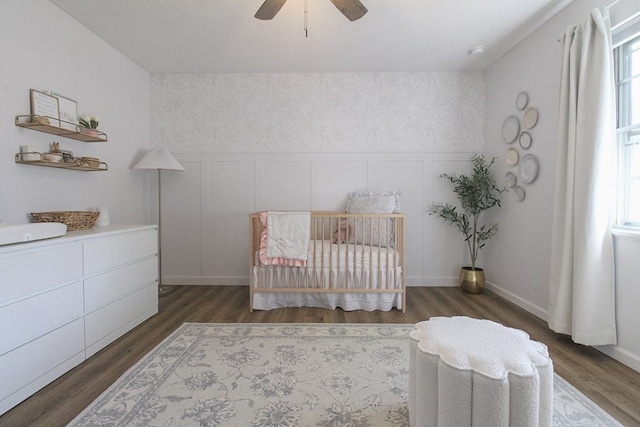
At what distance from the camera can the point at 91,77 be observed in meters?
2.45

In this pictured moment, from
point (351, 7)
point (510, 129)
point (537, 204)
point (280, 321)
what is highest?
point (351, 7)

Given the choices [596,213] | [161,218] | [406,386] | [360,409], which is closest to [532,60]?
[596,213]

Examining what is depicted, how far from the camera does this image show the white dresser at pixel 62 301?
1342 millimetres

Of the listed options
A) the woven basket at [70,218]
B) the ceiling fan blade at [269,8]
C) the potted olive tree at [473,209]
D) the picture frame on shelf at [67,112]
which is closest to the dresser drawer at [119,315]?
the woven basket at [70,218]

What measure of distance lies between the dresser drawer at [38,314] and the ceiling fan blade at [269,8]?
2017 millimetres

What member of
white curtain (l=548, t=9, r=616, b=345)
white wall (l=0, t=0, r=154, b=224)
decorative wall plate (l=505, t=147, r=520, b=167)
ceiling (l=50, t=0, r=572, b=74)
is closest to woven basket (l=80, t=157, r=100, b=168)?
white wall (l=0, t=0, r=154, b=224)

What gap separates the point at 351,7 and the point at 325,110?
155 cm

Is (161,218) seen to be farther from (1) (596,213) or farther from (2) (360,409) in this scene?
(1) (596,213)

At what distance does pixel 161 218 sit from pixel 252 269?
5.08ft

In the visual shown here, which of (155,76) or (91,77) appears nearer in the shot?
(91,77)

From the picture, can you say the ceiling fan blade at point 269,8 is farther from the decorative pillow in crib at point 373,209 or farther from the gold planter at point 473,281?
the gold planter at point 473,281

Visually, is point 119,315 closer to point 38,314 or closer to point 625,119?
point 38,314

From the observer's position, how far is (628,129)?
1.77 m

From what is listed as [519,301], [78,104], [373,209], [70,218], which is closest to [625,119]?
[519,301]
